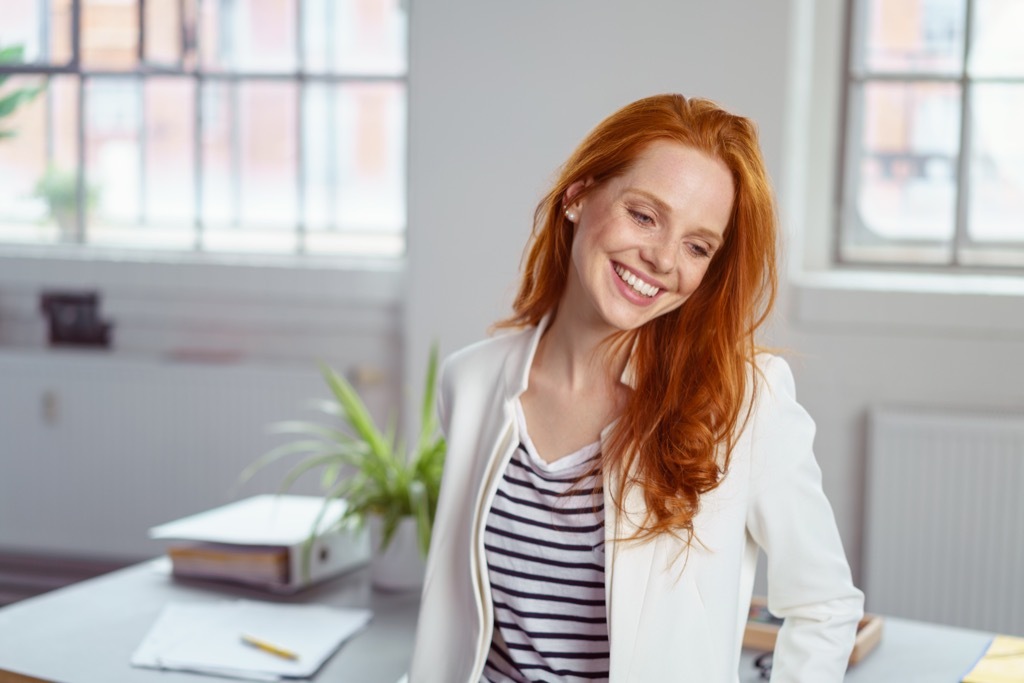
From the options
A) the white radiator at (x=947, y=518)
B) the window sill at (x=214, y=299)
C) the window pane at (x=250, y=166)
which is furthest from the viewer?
the window pane at (x=250, y=166)

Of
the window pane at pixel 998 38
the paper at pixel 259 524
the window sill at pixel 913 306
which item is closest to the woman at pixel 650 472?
the paper at pixel 259 524

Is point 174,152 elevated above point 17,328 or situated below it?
above

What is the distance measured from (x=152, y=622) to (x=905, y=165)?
2643mm

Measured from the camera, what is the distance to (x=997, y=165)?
12.0 ft

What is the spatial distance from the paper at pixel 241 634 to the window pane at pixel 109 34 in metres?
2.75

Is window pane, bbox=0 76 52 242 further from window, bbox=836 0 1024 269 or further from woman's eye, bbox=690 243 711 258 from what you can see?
woman's eye, bbox=690 243 711 258

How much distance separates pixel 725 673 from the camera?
1.52 m

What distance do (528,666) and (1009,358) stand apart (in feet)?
7.43

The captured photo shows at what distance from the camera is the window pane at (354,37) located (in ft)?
13.6

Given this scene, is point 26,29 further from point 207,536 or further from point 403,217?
point 207,536

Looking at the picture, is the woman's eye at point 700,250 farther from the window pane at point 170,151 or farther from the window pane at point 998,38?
the window pane at point 170,151

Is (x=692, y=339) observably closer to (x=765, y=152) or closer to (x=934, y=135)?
(x=765, y=152)

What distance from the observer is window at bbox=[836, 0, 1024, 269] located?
362cm

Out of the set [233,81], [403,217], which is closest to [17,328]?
[233,81]
